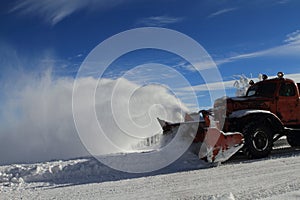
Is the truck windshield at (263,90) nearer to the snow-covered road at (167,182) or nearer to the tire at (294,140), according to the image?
the tire at (294,140)

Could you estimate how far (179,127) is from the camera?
10.0 meters

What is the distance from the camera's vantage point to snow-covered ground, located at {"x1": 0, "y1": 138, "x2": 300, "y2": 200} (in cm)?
586

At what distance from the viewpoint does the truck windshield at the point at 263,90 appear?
10.2 meters

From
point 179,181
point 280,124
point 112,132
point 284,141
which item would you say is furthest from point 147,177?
point 112,132

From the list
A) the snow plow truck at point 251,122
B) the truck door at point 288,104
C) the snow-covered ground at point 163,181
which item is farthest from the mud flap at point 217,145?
the truck door at point 288,104

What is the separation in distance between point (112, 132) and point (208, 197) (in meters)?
10.4

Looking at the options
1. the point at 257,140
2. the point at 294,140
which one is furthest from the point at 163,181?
the point at 294,140

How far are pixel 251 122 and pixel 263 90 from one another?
1.62 metres

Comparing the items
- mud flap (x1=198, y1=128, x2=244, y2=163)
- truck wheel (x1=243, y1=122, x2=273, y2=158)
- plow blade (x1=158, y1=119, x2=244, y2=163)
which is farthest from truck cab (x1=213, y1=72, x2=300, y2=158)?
mud flap (x1=198, y1=128, x2=244, y2=163)

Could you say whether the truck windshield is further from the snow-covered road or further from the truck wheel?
the snow-covered road

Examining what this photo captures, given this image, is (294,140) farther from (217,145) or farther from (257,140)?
(217,145)

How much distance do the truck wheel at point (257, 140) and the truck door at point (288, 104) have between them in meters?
1.04

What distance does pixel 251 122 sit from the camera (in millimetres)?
9312

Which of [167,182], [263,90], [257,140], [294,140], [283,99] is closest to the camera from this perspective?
[167,182]
